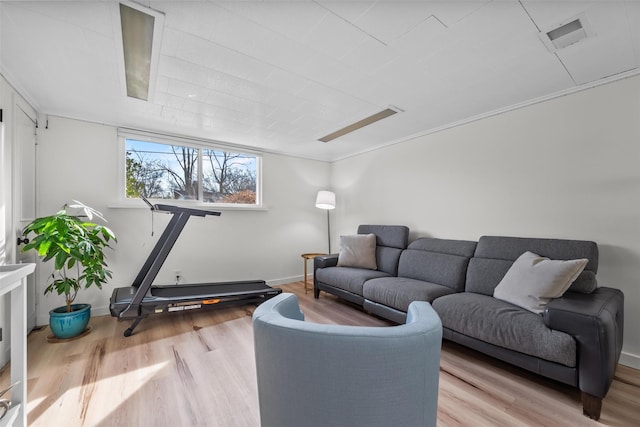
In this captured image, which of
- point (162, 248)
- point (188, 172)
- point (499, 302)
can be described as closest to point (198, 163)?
point (188, 172)

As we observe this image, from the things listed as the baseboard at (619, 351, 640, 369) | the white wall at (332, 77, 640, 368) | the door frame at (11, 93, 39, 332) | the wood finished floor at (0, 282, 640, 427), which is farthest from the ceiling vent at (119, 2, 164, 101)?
the baseboard at (619, 351, 640, 369)

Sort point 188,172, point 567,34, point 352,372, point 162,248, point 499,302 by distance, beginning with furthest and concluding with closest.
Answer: point 188,172 → point 162,248 → point 499,302 → point 567,34 → point 352,372

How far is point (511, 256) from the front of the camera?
93.7 inches

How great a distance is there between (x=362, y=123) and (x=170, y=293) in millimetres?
2950

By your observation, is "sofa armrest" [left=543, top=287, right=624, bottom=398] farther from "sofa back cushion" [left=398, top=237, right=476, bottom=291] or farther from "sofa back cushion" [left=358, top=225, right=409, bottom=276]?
"sofa back cushion" [left=358, top=225, right=409, bottom=276]

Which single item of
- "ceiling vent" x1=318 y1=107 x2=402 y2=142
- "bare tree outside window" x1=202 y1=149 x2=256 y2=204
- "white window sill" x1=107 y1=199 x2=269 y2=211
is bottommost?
"white window sill" x1=107 y1=199 x2=269 y2=211

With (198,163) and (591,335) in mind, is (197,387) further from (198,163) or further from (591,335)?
(198,163)

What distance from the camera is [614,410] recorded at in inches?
59.6

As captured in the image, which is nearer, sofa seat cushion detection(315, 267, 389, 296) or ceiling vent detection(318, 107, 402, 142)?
ceiling vent detection(318, 107, 402, 142)

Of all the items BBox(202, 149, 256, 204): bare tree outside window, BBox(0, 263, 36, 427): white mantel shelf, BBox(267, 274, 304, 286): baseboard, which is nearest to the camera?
BBox(0, 263, 36, 427): white mantel shelf

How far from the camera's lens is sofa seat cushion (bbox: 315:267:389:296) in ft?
9.72

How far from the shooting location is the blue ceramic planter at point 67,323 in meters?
2.33

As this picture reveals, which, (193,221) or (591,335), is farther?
(193,221)

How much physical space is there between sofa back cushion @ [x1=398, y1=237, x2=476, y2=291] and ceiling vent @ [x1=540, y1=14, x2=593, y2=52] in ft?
5.84
